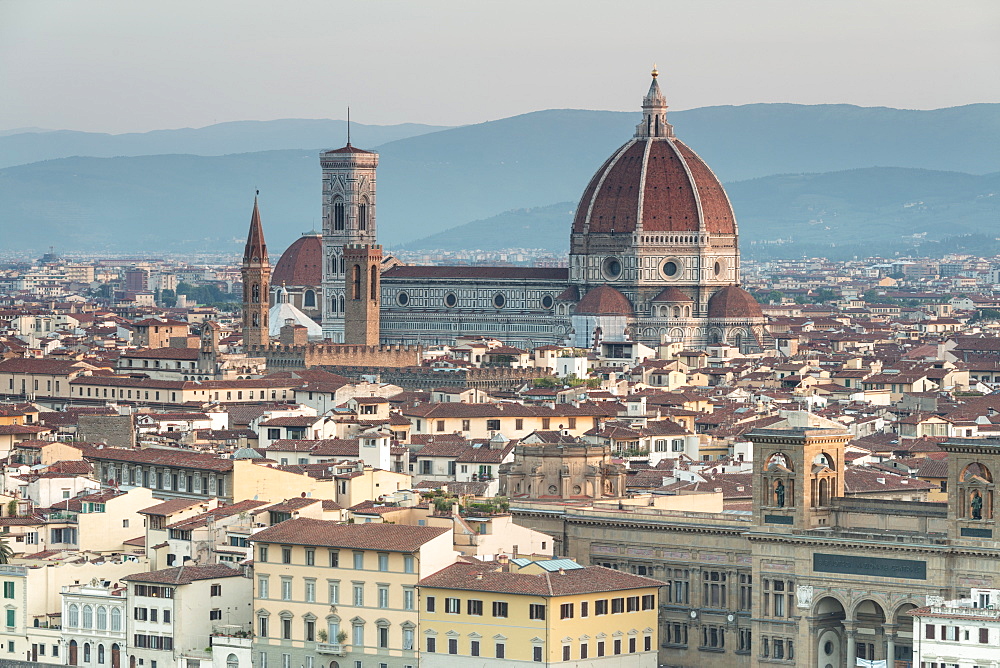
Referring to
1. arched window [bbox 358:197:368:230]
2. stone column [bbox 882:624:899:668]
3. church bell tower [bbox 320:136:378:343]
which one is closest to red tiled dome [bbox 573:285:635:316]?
church bell tower [bbox 320:136:378:343]

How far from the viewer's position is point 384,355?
475ft

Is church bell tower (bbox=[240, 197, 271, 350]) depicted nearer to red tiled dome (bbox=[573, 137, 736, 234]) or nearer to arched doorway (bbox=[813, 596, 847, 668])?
red tiled dome (bbox=[573, 137, 736, 234])

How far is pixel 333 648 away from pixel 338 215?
136 meters

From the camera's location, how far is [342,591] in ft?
181

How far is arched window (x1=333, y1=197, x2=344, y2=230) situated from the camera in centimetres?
19000

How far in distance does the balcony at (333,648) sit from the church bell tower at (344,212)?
133 metres

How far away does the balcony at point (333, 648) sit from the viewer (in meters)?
54.9

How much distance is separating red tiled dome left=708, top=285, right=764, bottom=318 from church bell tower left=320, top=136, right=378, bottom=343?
25.2m

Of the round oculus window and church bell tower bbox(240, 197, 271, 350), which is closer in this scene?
church bell tower bbox(240, 197, 271, 350)

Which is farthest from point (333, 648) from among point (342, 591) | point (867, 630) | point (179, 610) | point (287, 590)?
point (867, 630)

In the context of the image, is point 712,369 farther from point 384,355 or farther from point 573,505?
point 573,505

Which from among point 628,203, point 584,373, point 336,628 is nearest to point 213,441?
point 336,628

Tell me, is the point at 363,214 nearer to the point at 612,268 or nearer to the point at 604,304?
the point at 612,268

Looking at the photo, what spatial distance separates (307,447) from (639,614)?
25967 mm
